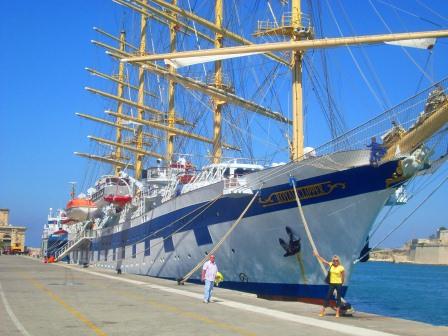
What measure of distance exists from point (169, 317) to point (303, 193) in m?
9.84

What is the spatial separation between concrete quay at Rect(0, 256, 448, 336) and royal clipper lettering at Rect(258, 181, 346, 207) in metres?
4.63

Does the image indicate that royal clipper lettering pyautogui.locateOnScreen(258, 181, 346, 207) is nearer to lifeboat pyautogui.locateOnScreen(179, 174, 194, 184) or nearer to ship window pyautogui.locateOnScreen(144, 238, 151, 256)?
lifeboat pyautogui.locateOnScreen(179, 174, 194, 184)

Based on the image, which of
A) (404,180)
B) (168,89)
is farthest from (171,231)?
(168,89)

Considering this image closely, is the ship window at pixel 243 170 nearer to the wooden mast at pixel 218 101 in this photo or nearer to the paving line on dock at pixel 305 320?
the wooden mast at pixel 218 101

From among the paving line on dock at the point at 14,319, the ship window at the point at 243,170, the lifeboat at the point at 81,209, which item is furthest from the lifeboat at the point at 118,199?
the paving line on dock at the point at 14,319

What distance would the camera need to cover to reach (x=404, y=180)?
64.6 feet

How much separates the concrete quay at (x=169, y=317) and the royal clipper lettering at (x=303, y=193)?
463 centimetres

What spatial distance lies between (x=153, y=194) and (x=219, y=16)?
40.3ft

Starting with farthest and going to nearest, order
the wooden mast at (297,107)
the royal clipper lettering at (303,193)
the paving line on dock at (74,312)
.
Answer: the wooden mast at (297,107) → the royal clipper lettering at (303,193) → the paving line on dock at (74,312)

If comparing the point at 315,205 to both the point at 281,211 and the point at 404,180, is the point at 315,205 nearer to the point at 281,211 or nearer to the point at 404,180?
the point at 281,211

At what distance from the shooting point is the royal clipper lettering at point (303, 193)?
21312 mm

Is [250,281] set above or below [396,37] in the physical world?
below

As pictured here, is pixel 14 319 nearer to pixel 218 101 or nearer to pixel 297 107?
pixel 297 107

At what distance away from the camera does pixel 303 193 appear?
22125 millimetres
